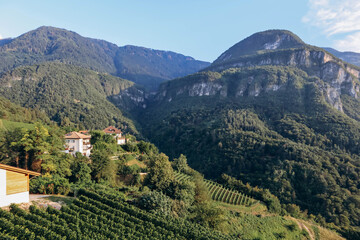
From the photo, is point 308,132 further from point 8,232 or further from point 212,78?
point 8,232

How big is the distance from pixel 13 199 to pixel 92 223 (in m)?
6.71

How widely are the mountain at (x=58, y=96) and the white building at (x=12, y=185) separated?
92004 millimetres

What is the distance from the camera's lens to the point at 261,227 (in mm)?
35344

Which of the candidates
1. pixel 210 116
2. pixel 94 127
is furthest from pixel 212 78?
pixel 94 127

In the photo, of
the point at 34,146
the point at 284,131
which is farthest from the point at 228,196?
the point at 284,131

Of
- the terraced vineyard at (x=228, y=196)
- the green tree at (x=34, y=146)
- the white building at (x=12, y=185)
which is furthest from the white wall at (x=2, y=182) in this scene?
the terraced vineyard at (x=228, y=196)

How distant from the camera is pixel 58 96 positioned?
13938cm

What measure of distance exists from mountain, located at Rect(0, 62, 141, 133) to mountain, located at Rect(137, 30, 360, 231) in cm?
3507

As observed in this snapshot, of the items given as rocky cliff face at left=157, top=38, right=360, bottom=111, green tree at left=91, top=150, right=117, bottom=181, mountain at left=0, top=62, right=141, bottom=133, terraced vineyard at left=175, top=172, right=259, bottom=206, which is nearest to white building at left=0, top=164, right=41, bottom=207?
green tree at left=91, top=150, right=117, bottom=181

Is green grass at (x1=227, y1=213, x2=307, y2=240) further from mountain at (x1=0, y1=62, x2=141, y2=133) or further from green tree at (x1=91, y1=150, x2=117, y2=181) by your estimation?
mountain at (x1=0, y1=62, x2=141, y2=133)

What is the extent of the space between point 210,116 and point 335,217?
9016cm

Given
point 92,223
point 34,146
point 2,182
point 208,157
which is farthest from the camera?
point 208,157

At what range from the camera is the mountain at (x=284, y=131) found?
70.4 metres

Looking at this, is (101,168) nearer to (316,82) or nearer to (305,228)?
(305,228)
